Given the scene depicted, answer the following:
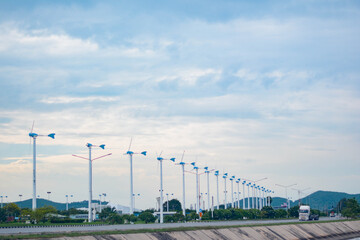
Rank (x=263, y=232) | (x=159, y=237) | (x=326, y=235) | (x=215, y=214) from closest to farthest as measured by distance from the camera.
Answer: (x=159, y=237)
(x=263, y=232)
(x=326, y=235)
(x=215, y=214)

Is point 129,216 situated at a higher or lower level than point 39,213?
lower

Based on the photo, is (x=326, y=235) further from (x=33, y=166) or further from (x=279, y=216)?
(x=279, y=216)

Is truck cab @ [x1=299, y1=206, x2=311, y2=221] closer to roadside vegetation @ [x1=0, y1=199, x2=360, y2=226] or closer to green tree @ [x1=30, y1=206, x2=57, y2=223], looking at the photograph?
roadside vegetation @ [x1=0, y1=199, x2=360, y2=226]

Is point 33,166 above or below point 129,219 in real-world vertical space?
above

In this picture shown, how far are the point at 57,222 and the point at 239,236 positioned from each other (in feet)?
191

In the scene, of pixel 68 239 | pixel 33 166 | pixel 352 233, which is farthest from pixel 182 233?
pixel 352 233

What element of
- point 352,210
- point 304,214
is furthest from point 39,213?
point 352,210

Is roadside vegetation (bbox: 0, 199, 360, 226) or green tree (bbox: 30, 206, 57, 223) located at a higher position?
green tree (bbox: 30, 206, 57, 223)

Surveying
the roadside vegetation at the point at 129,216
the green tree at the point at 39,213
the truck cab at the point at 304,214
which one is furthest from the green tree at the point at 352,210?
the green tree at the point at 39,213

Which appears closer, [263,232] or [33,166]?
[263,232]

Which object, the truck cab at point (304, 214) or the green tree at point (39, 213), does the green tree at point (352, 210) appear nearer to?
the truck cab at point (304, 214)

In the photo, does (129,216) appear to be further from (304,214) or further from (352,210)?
(352,210)

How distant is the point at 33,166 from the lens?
9494 cm

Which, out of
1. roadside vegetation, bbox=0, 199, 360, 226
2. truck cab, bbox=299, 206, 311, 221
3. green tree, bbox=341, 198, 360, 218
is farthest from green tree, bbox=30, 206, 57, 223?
green tree, bbox=341, 198, 360, 218
